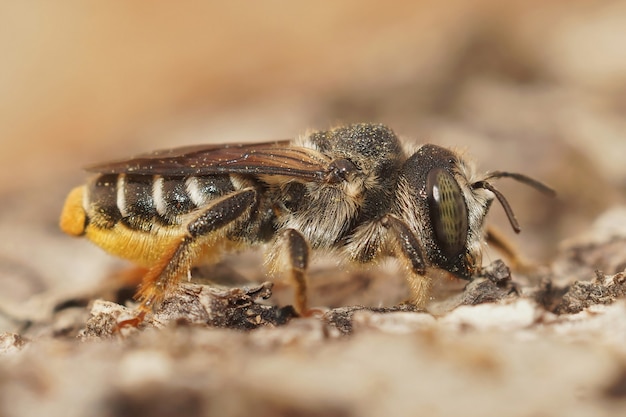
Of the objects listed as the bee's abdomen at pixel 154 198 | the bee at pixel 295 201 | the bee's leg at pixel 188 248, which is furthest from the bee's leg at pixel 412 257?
the bee's abdomen at pixel 154 198

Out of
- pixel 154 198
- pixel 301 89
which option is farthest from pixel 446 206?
pixel 301 89

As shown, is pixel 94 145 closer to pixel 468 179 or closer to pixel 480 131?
pixel 480 131

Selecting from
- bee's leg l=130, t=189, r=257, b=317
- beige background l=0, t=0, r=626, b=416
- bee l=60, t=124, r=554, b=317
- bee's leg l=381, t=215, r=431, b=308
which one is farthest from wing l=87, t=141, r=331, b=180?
beige background l=0, t=0, r=626, b=416

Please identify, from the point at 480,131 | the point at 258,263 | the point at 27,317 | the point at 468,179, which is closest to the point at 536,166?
the point at 480,131

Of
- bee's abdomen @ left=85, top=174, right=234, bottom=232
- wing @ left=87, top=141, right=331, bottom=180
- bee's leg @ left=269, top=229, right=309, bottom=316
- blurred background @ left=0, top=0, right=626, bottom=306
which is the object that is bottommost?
bee's leg @ left=269, top=229, right=309, bottom=316

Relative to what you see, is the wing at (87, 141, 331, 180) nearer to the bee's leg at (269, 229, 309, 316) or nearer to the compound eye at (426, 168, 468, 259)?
the bee's leg at (269, 229, 309, 316)

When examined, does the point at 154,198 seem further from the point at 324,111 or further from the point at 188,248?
the point at 324,111
